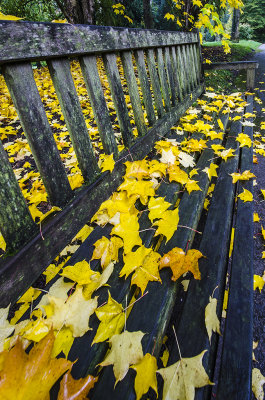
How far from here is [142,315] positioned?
2.23ft

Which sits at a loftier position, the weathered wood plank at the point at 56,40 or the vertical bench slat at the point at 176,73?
the weathered wood plank at the point at 56,40

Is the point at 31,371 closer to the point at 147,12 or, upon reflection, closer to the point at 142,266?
the point at 142,266

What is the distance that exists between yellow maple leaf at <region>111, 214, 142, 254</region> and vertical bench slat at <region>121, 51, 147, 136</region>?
692mm

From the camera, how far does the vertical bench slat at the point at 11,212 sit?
0.69m

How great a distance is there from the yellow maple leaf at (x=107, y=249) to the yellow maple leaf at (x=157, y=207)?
0.19 meters

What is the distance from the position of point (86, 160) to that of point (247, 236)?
2.63 ft

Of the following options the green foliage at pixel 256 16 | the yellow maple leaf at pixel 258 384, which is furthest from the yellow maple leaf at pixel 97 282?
the green foliage at pixel 256 16

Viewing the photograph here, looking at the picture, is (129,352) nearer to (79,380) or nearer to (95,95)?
(79,380)

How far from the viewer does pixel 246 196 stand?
118 centimetres

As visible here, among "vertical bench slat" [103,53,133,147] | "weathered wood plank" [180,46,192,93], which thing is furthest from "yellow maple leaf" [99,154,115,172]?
"weathered wood plank" [180,46,192,93]

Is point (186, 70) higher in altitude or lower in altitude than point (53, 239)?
higher

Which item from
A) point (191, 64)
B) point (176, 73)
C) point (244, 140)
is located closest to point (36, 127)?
point (244, 140)

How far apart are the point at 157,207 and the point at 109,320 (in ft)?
1.76

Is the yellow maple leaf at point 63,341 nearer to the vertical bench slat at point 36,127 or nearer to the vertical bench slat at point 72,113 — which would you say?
the vertical bench slat at point 36,127
